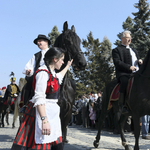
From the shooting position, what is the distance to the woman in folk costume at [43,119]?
3.22m

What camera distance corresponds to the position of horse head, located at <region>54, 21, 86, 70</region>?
5.50m

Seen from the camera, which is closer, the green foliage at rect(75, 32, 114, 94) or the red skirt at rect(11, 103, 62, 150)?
the red skirt at rect(11, 103, 62, 150)

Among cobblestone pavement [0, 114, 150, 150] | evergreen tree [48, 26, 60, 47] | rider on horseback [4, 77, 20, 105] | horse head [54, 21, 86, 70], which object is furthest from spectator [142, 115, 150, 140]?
evergreen tree [48, 26, 60, 47]

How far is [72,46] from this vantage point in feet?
19.1

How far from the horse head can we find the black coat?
1.80 m

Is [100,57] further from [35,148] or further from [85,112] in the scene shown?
[35,148]

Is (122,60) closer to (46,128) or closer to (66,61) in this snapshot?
(66,61)

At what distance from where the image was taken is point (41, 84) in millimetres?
3279

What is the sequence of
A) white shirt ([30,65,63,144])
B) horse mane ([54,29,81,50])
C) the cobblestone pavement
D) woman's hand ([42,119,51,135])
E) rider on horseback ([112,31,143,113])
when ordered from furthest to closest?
the cobblestone pavement, rider on horseback ([112,31,143,113]), horse mane ([54,29,81,50]), white shirt ([30,65,63,144]), woman's hand ([42,119,51,135])

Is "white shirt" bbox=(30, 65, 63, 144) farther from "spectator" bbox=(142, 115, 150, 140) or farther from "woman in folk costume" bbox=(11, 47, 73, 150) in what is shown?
"spectator" bbox=(142, 115, 150, 140)

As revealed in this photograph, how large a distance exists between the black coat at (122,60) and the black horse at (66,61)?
1723 millimetres

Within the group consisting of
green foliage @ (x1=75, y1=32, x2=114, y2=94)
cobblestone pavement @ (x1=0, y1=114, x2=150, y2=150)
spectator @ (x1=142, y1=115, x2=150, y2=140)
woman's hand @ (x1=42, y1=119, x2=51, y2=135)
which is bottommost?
cobblestone pavement @ (x1=0, y1=114, x2=150, y2=150)

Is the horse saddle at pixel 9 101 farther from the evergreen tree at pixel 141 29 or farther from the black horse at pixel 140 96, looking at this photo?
the evergreen tree at pixel 141 29

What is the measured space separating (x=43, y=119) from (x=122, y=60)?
4.71m
